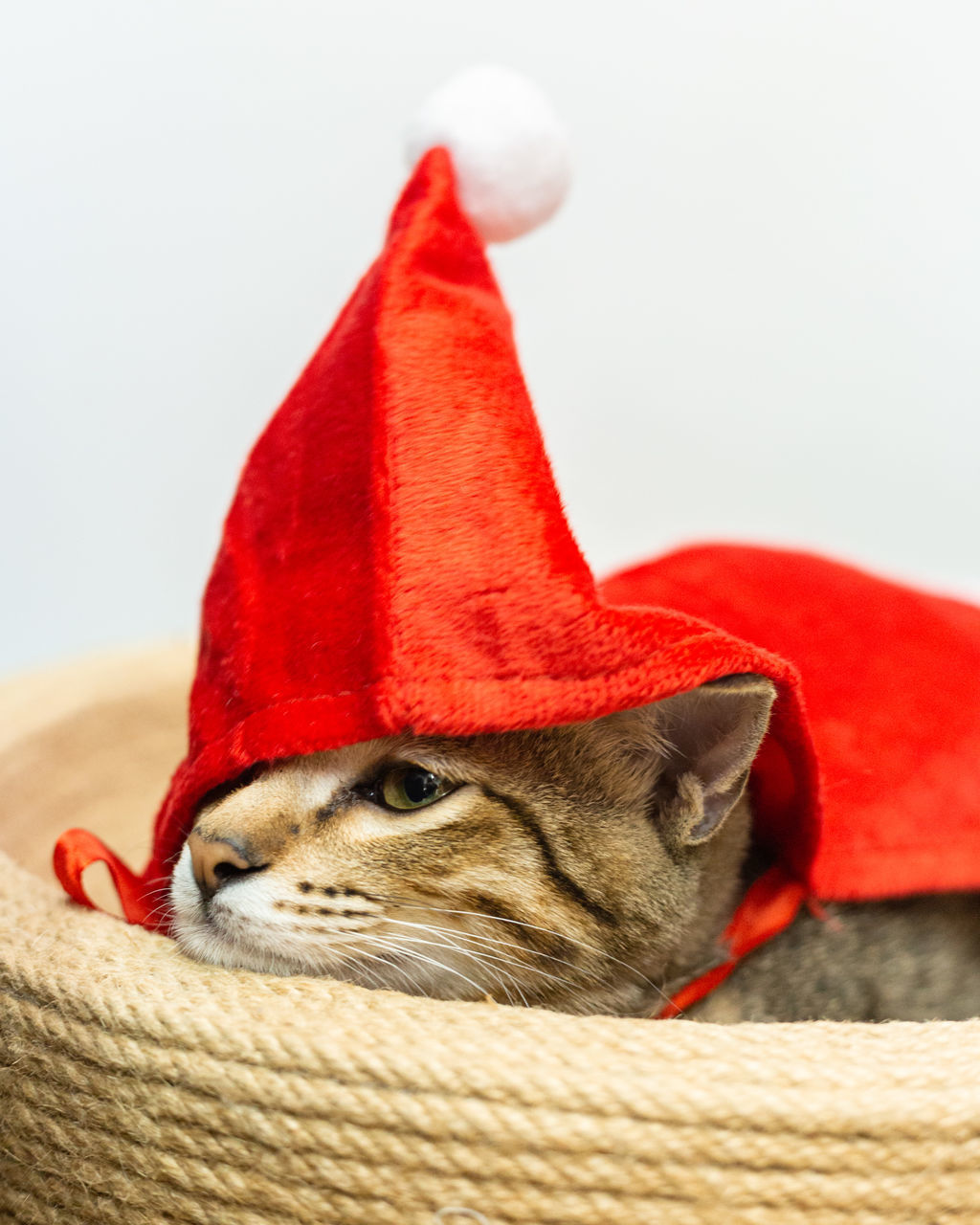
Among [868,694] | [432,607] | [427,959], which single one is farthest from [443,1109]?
[868,694]

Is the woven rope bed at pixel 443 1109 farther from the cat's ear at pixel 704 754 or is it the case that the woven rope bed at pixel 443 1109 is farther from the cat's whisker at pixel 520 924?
the cat's ear at pixel 704 754

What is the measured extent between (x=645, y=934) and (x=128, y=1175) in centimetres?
40

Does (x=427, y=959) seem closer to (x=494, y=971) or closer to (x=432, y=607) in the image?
(x=494, y=971)

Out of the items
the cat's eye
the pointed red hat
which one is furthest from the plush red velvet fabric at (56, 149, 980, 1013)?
the cat's eye

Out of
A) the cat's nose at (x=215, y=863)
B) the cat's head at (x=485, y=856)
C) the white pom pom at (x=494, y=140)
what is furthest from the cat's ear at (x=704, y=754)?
the white pom pom at (x=494, y=140)

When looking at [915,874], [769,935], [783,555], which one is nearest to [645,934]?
[769,935]

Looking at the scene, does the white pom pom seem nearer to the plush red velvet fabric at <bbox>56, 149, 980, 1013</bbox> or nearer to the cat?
the plush red velvet fabric at <bbox>56, 149, 980, 1013</bbox>

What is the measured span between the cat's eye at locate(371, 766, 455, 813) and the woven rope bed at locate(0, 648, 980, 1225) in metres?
0.14

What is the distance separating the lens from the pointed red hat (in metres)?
0.67

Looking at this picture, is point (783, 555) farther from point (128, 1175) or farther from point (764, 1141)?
point (128, 1175)

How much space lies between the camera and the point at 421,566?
695 mm

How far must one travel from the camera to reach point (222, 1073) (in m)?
0.64

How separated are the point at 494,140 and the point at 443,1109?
2.34 feet

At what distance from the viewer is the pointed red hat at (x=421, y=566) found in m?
0.67
